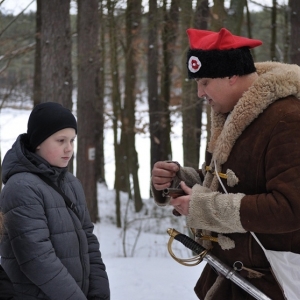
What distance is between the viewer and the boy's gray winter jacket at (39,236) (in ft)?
8.12

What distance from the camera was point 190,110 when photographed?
9438mm

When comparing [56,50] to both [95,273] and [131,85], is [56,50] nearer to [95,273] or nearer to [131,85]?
[95,273]

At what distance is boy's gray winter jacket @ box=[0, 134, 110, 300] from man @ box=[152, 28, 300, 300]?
57 cm

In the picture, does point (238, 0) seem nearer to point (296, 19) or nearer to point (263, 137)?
point (296, 19)

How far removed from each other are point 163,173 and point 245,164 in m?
0.55

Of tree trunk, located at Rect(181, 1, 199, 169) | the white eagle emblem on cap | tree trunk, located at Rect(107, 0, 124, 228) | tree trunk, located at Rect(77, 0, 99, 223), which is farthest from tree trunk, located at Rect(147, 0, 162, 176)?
the white eagle emblem on cap

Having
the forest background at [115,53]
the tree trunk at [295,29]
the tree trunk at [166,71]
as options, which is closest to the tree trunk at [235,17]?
the forest background at [115,53]

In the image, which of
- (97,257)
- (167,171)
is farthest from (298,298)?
(97,257)

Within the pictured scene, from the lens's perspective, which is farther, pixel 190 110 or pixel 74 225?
pixel 190 110

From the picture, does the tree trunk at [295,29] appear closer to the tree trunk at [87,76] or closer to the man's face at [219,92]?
the tree trunk at [87,76]

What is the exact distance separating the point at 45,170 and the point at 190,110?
6949 millimetres

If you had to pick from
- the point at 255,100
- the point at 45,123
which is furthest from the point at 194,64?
the point at 45,123

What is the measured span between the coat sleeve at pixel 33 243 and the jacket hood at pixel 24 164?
0.12 m

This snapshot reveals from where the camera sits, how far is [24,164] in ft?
8.65
